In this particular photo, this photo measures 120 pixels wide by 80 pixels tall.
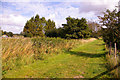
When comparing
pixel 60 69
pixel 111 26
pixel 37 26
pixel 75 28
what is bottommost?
pixel 60 69

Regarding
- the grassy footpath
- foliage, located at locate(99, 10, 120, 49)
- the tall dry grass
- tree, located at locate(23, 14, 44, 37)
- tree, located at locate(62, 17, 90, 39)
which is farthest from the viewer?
tree, located at locate(23, 14, 44, 37)

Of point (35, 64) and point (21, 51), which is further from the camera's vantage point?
point (35, 64)

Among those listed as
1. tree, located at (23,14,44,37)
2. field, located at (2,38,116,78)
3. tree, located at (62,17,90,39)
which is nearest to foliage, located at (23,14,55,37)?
tree, located at (23,14,44,37)

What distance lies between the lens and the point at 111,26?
9062mm

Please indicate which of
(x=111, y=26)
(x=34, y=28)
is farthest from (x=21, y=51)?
(x=34, y=28)

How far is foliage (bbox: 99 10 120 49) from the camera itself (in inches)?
342

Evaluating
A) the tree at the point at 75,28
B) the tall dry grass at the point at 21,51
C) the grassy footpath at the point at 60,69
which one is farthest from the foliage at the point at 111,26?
the tree at the point at 75,28

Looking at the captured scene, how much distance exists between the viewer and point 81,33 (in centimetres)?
2983

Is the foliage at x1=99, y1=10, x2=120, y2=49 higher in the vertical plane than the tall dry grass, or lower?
higher

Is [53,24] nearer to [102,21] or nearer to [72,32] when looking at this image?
[72,32]

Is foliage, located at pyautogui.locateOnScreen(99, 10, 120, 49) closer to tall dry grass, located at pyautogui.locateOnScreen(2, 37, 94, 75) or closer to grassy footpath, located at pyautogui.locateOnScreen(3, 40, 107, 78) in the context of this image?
grassy footpath, located at pyautogui.locateOnScreen(3, 40, 107, 78)

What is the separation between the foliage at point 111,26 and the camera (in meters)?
8.69

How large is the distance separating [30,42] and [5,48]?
7.92ft

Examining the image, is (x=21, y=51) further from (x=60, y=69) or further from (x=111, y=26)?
(x=111, y=26)
